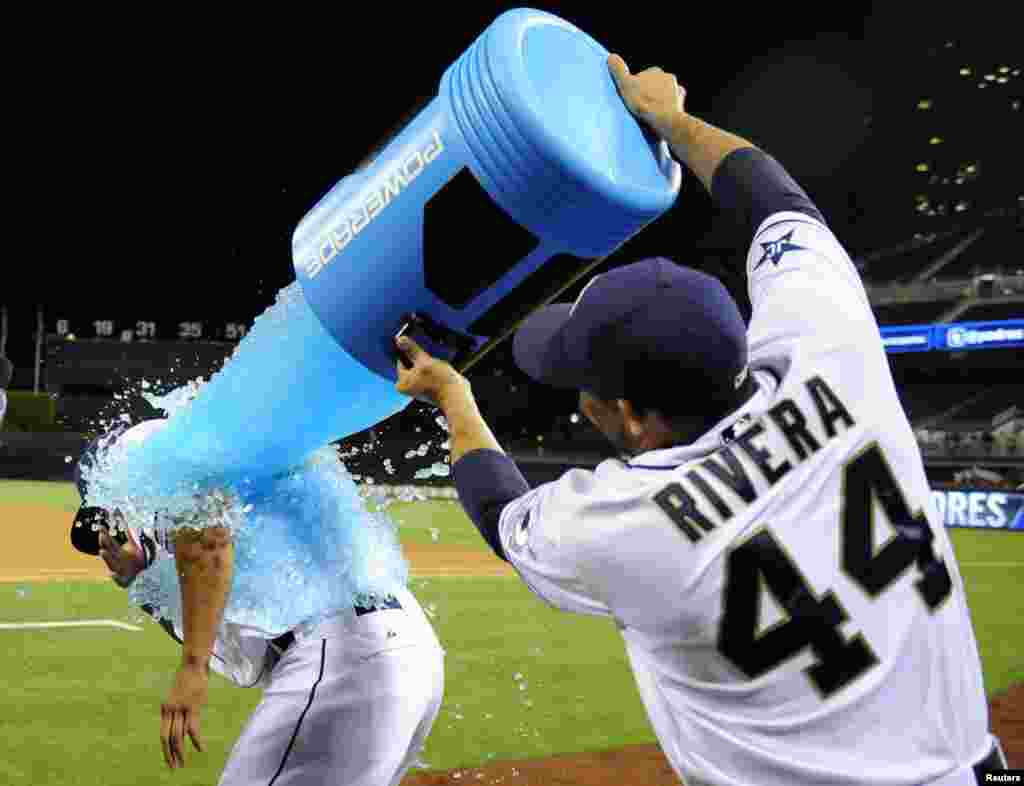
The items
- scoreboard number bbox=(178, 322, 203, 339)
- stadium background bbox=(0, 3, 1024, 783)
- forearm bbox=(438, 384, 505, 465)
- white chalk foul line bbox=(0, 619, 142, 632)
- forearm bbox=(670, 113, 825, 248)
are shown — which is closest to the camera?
forearm bbox=(438, 384, 505, 465)

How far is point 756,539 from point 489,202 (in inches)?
27.1

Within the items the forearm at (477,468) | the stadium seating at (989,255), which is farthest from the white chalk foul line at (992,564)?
the stadium seating at (989,255)

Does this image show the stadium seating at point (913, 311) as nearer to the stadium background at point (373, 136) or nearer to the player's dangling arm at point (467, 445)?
the stadium background at point (373, 136)

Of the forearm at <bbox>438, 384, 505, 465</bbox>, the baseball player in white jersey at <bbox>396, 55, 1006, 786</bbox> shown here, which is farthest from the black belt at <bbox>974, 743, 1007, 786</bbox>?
the forearm at <bbox>438, 384, 505, 465</bbox>

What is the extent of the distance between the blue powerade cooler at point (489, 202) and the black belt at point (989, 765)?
3.42 ft

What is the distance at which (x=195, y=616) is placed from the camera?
98.8 inches

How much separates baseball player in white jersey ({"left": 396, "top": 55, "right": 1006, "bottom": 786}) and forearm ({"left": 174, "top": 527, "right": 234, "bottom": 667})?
90 cm

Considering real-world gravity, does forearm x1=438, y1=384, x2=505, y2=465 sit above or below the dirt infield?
above

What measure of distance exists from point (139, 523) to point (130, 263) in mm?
42895

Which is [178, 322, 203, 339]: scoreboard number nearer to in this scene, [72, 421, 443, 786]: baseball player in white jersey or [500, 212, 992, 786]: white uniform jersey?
[72, 421, 443, 786]: baseball player in white jersey

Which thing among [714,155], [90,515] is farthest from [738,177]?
[90,515]

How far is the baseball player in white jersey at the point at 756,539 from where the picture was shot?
156 cm

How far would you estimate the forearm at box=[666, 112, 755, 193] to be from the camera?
6.53 feet

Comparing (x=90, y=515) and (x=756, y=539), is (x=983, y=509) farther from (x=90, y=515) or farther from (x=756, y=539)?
(x=756, y=539)
